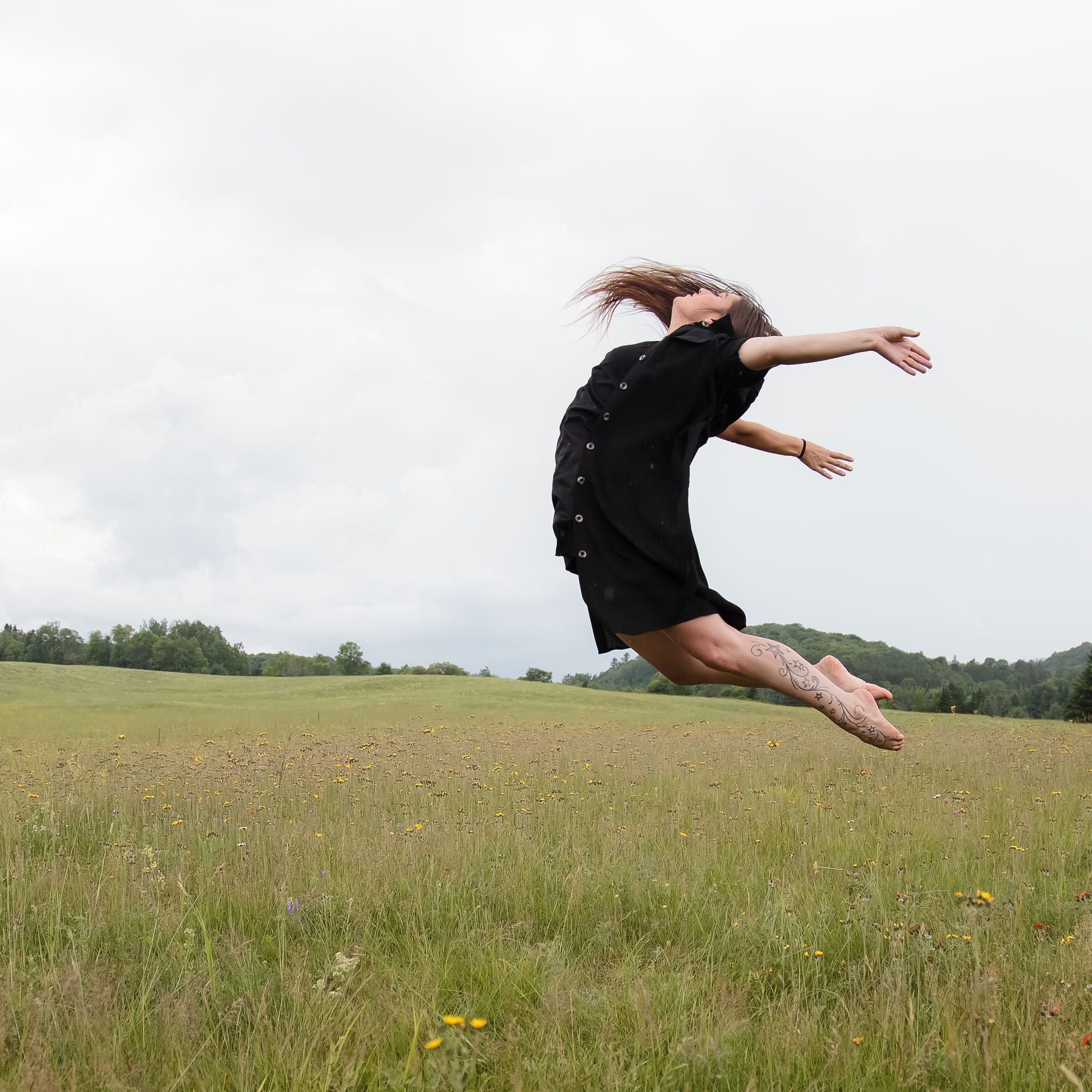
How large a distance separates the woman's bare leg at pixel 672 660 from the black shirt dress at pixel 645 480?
0.12m

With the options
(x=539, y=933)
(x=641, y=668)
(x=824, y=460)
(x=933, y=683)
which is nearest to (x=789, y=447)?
(x=824, y=460)

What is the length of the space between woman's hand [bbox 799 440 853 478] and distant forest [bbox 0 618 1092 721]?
31826 mm

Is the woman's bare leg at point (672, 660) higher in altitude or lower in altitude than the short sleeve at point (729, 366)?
lower

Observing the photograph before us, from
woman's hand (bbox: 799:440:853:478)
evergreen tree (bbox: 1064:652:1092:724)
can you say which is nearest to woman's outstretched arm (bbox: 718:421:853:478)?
woman's hand (bbox: 799:440:853:478)

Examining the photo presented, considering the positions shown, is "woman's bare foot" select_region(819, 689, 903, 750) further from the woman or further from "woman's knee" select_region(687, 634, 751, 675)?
"woman's knee" select_region(687, 634, 751, 675)

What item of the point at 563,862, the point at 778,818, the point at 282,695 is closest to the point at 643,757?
the point at 778,818

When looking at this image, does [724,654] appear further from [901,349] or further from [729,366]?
[901,349]

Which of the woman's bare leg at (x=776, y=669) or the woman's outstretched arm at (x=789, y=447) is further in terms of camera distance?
the woman's outstretched arm at (x=789, y=447)

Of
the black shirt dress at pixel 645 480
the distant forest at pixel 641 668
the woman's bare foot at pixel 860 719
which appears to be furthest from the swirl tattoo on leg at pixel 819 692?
the distant forest at pixel 641 668

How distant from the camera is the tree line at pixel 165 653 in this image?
85812mm

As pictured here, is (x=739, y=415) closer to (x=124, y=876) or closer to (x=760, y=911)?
(x=760, y=911)

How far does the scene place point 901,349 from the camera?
3320 mm

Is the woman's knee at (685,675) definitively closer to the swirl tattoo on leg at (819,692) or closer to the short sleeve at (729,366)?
the swirl tattoo on leg at (819,692)

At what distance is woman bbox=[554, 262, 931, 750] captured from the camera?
359cm
